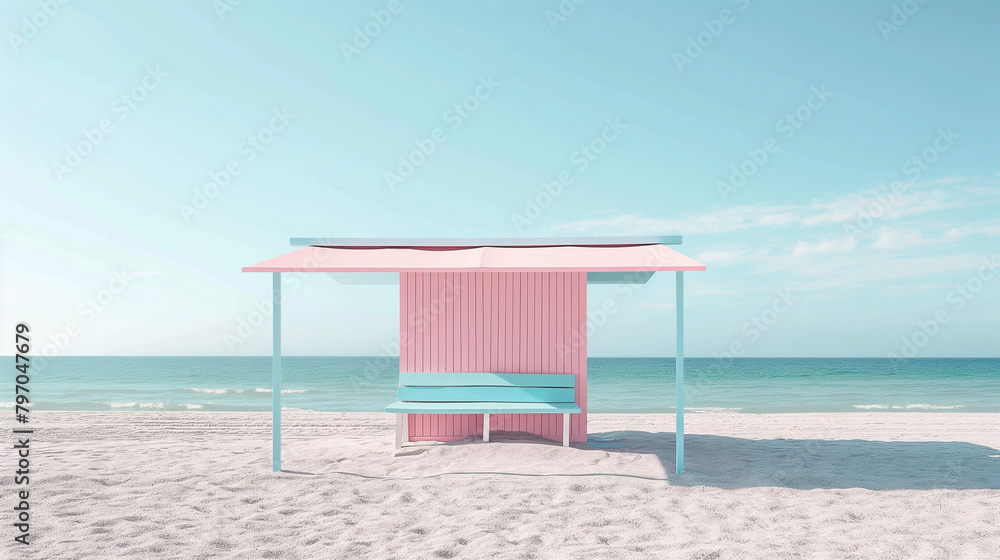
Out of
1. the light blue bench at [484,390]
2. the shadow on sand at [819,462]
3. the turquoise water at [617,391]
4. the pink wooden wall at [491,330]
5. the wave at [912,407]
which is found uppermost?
the pink wooden wall at [491,330]

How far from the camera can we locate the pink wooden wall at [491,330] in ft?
23.8

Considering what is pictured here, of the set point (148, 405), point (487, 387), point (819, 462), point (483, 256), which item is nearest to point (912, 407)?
point (819, 462)

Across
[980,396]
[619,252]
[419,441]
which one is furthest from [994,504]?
[980,396]

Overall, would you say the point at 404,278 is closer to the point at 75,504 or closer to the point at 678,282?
the point at 678,282

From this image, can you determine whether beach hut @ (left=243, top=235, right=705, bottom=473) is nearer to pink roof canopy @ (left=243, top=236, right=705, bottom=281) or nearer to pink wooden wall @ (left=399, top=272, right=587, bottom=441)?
pink wooden wall @ (left=399, top=272, right=587, bottom=441)

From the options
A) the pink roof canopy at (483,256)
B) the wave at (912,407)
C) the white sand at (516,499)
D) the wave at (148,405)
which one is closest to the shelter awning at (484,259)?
the pink roof canopy at (483,256)

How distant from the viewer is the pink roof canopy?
519cm

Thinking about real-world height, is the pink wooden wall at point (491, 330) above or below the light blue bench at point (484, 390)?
above

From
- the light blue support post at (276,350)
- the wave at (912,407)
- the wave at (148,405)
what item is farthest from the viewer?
the wave at (148,405)

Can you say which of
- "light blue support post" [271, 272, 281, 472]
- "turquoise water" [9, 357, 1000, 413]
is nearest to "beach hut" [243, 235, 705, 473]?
"light blue support post" [271, 272, 281, 472]

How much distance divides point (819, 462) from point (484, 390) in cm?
360

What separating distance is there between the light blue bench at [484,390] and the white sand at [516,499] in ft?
1.47

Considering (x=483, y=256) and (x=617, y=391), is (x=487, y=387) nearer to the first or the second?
(x=483, y=256)

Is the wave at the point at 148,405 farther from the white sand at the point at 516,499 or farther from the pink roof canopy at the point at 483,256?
the pink roof canopy at the point at 483,256
